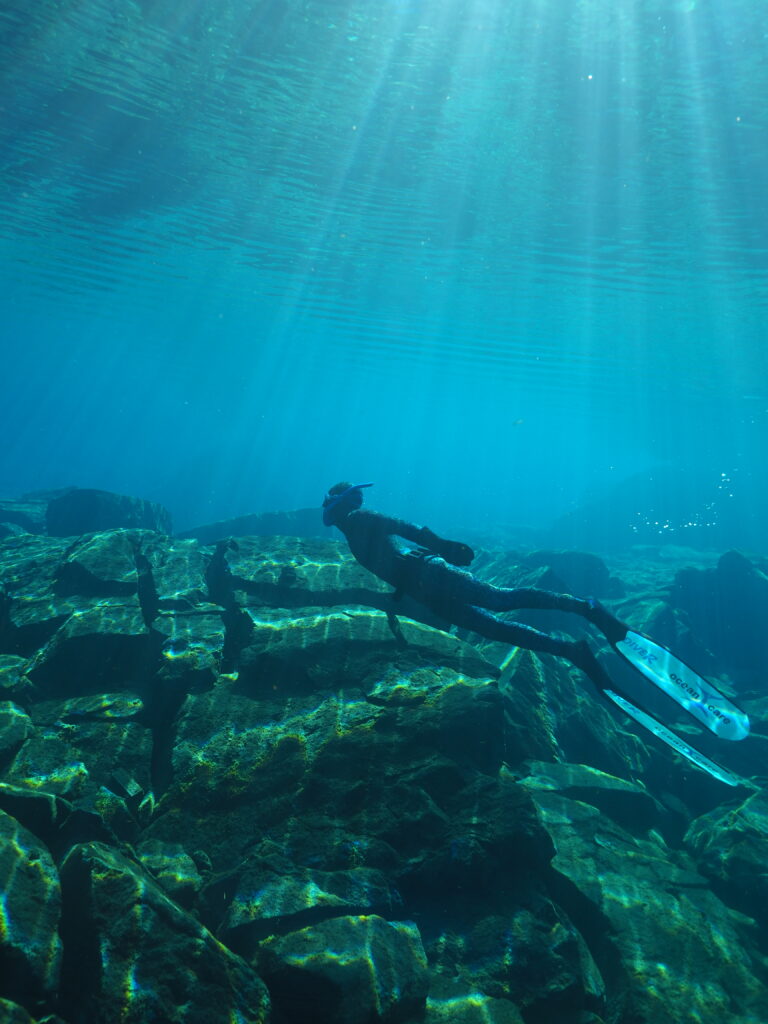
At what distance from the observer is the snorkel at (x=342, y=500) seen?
759 cm

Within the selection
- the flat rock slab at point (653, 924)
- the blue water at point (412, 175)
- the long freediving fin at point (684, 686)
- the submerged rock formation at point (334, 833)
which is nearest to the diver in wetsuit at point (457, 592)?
the long freediving fin at point (684, 686)

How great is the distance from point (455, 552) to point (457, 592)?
1.86 ft

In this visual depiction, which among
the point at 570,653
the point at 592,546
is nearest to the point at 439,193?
the point at 570,653

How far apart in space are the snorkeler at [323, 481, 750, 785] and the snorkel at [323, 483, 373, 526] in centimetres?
54

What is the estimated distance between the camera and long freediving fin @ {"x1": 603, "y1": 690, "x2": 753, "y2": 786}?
497 cm

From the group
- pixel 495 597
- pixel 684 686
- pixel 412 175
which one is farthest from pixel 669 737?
pixel 412 175

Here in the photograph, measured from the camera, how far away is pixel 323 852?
3965mm

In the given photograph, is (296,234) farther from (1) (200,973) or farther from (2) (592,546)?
(2) (592,546)

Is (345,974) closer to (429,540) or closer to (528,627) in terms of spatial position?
(528,627)

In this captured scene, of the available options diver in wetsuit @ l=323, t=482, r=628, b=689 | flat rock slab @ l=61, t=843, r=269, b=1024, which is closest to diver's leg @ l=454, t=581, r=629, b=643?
diver in wetsuit @ l=323, t=482, r=628, b=689

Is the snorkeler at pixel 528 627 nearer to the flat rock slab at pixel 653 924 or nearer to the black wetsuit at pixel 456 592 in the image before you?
the black wetsuit at pixel 456 592

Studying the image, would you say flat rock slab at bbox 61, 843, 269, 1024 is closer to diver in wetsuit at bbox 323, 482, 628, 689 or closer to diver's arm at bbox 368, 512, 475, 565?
diver in wetsuit at bbox 323, 482, 628, 689

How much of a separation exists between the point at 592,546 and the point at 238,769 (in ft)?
140

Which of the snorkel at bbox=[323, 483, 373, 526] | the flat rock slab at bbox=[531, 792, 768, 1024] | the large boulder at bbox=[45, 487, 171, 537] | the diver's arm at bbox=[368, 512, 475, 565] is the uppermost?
the diver's arm at bbox=[368, 512, 475, 565]
